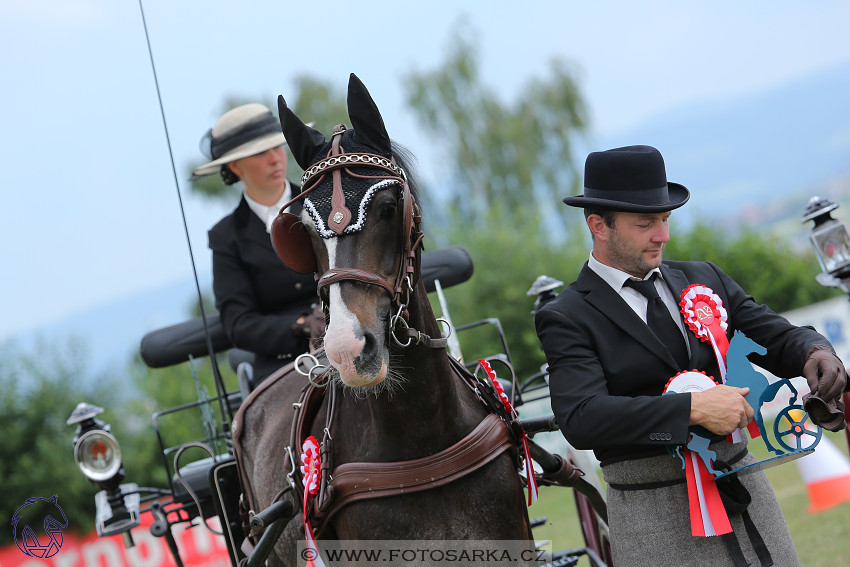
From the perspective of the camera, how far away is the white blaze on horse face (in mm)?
2650

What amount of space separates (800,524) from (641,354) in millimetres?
5625

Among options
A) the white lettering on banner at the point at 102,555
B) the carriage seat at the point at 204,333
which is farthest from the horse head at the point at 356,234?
the white lettering on banner at the point at 102,555

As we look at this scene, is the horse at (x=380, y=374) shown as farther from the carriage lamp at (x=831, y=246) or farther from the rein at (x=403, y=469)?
the carriage lamp at (x=831, y=246)

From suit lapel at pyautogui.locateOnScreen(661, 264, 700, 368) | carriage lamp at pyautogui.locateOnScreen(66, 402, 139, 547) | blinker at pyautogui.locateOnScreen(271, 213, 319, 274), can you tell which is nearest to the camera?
suit lapel at pyautogui.locateOnScreen(661, 264, 700, 368)

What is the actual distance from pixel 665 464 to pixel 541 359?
1762cm

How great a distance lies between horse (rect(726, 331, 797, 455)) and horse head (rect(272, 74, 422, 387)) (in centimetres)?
104

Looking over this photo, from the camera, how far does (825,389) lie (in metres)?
2.68

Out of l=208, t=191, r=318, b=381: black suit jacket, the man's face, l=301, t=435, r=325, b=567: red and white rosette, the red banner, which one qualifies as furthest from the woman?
the red banner

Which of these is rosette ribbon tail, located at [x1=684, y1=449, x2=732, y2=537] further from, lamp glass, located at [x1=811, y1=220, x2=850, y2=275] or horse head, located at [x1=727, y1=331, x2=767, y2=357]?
lamp glass, located at [x1=811, y1=220, x2=850, y2=275]

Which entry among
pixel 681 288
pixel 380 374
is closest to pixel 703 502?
pixel 681 288

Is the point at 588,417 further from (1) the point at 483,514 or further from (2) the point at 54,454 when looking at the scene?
(2) the point at 54,454

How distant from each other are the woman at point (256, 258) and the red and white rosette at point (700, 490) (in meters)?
2.14

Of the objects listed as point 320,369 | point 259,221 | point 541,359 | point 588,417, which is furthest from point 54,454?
point 588,417

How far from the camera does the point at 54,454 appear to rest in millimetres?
16547
